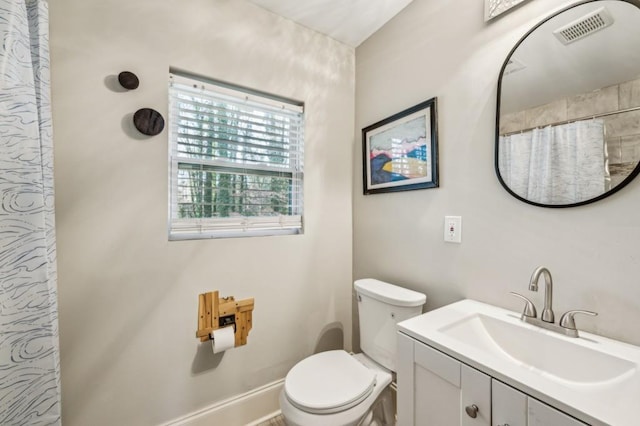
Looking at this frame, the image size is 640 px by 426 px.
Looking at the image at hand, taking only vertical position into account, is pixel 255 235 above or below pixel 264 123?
below

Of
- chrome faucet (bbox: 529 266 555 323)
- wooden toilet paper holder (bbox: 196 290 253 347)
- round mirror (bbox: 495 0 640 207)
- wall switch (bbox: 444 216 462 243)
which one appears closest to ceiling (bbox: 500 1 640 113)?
round mirror (bbox: 495 0 640 207)

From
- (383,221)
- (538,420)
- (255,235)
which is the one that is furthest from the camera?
(383,221)

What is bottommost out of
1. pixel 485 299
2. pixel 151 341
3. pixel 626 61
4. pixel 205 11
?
pixel 151 341

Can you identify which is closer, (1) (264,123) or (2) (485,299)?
(2) (485,299)

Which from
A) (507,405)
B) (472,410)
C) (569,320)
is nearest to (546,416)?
(507,405)

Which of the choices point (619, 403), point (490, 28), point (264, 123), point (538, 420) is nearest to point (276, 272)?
point (264, 123)

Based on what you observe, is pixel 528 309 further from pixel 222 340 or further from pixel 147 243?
pixel 147 243

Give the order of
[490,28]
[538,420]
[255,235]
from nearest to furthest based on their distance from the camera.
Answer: [538,420], [490,28], [255,235]

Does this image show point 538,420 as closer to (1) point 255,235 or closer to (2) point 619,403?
(2) point 619,403

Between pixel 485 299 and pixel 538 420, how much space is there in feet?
1.98

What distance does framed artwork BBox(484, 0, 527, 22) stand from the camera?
108 cm

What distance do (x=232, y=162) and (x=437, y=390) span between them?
1.40 m

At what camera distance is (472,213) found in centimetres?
123

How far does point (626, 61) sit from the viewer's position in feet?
2.73
